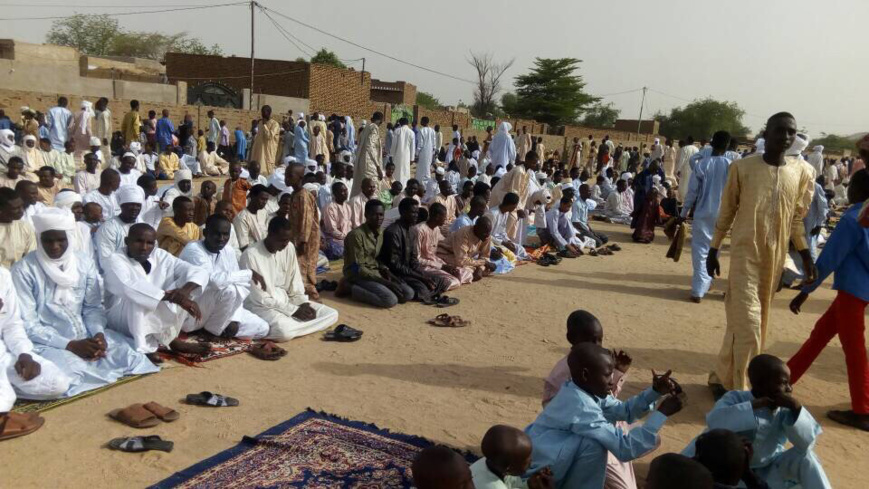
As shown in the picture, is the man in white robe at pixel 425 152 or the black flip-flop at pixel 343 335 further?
the man in white robe at pixel 425 152

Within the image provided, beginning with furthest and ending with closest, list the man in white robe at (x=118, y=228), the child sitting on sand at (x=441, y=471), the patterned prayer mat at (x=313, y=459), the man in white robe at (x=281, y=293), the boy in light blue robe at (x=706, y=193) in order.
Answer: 1. the boy in light blue robe at (x=706, y=193)
2. the man in white robe at (x=281, y=293)
3. the man in white robe at (x=118, y=228)
4. the patterned prayer mat at (x=313, y=459)
5. the child sitting on sand at (x=441, y=471)

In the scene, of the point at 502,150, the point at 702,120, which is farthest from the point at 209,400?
the point at 702,120

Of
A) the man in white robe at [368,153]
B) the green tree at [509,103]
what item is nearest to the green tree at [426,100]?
the green tree at [509,103]

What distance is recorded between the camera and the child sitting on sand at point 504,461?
250 cm

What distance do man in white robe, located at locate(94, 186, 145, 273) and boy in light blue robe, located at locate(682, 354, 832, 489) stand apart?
483cm

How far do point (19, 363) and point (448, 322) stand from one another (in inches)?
147

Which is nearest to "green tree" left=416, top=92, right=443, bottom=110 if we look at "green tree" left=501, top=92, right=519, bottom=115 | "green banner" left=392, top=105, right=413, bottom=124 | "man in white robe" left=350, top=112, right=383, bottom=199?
"green tree" left=501, top=92, right=519, bottom=115

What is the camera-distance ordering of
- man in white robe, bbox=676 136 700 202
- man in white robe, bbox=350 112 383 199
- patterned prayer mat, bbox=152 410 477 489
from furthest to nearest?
man in white robe, bbox=676 136 700 202 → man in white robe, bbox=350 112 383 199 → patterned prayer mat, bbox=152 410 477 489

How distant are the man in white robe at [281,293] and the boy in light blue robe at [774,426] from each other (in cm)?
373

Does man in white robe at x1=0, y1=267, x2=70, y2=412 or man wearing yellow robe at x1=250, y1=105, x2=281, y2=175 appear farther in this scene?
man wearing yellow robe at x1=250, y1=105, x2=281, y2=175

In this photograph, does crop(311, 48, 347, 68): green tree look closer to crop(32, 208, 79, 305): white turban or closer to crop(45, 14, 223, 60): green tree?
crop(45, 14, 223, 60): green tree

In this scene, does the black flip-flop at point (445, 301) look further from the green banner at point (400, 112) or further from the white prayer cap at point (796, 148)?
the green banner at point (400, 112)

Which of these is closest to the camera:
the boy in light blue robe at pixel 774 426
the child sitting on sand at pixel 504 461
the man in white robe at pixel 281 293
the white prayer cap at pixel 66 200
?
the child sitting on sand at pixel 504 461

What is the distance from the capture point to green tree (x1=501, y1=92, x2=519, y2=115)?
176 feet
